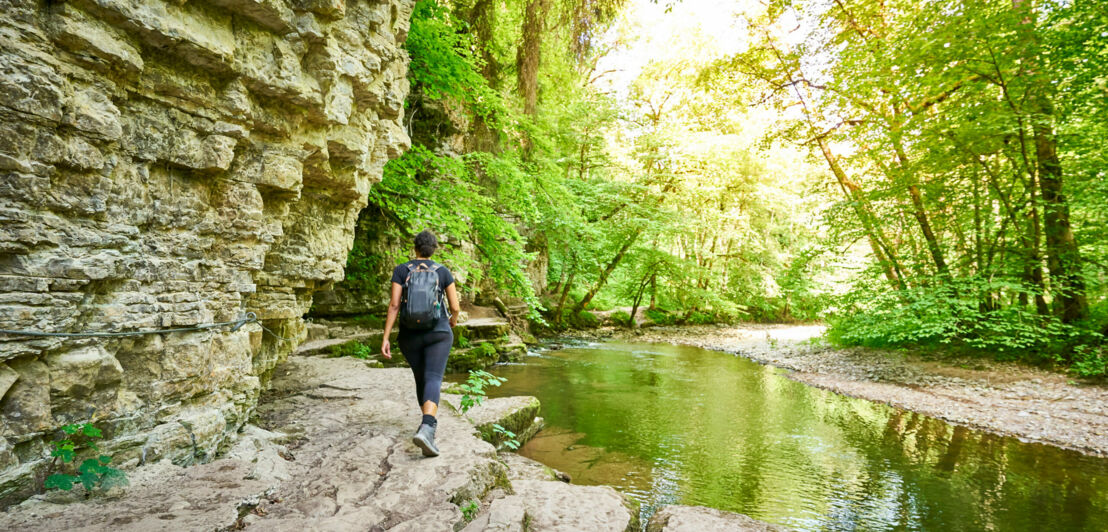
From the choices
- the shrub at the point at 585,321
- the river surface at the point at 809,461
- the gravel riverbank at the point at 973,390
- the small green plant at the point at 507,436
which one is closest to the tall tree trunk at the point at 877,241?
the gravel riverbank at the point at 973,390

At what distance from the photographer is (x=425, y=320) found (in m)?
3.92

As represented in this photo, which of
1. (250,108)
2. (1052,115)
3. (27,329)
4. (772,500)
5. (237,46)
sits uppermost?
(1052,115)

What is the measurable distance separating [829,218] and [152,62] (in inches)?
547

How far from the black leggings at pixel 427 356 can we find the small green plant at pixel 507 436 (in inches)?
56.8

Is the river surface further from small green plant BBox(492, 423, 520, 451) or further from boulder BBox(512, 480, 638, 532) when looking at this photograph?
boulder BBox(512, 480, 638, 532)

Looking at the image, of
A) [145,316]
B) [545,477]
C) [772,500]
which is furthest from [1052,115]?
[145,316]

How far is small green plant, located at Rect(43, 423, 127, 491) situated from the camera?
2557 millimetres

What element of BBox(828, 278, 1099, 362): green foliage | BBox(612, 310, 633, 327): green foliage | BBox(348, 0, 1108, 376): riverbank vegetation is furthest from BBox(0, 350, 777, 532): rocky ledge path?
BBox(612, 310, 633, 327): green foliage

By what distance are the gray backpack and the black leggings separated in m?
0.10

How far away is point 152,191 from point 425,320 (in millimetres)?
2017

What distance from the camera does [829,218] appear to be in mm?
12969

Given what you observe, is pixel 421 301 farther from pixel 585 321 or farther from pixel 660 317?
pixel 660 317

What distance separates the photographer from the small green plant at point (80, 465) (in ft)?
8.39

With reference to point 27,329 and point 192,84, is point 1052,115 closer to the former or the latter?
point 192,84
